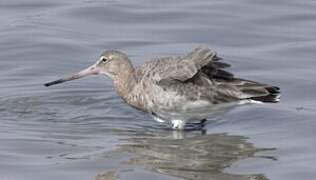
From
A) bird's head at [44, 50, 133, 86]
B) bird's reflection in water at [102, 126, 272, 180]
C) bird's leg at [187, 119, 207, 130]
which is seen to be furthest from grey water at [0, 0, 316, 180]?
bird's head at [44, 50, 133, 86]

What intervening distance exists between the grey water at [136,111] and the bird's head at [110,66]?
37 centimetres

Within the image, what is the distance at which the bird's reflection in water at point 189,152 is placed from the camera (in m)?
8.84

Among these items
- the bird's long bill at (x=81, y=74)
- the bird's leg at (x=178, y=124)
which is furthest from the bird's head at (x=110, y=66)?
the bird's leg at (x=178, y=124)

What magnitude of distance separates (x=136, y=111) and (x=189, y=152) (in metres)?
1.96

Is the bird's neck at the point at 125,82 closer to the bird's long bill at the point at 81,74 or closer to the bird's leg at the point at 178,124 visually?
the bird's long bill at the point at 81,74

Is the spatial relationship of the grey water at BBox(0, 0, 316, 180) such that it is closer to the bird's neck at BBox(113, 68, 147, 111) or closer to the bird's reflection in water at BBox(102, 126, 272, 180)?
the bird's reflection in water at BBox(102, 126, 272, 180)

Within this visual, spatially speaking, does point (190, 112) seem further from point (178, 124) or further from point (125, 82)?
point (125, 82)

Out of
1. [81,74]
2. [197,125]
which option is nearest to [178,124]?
[197,125]

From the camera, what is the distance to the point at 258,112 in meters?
11.2

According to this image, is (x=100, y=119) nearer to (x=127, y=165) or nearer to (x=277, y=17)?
(x=127, y=165)

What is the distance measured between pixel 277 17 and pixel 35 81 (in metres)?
4.13

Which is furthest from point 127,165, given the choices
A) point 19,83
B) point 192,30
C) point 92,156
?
point 192,30

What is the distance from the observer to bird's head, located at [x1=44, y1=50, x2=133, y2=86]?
11.3m

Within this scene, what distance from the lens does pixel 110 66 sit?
11359 mm
